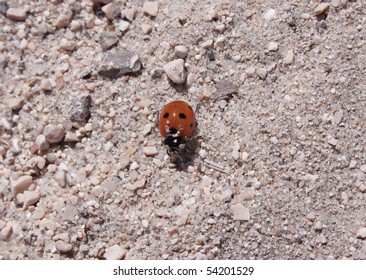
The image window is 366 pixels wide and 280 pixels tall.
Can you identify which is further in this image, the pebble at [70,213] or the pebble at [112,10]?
the pebble at [112,10]

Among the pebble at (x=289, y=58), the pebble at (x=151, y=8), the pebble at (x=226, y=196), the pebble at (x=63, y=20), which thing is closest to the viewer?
the pebble at (x=226, y=196)

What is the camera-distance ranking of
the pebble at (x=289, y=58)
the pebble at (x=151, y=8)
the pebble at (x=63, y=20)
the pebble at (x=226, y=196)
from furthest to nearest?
the pebble at (x=63, y=20), the pebble at (x=151, y=8), the pebble at (x=289, y=58), the pebble at (x=226, y=196)

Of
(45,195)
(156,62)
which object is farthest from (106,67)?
(45,195)

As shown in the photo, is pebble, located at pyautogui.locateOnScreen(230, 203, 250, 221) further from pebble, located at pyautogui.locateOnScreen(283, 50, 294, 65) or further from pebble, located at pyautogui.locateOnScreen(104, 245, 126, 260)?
pebble, located at pyautogui.locateOnScreen(283, 50, 294, 65)

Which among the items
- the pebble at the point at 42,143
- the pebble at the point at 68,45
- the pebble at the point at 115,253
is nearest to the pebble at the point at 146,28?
the pebble at the point at 68,45

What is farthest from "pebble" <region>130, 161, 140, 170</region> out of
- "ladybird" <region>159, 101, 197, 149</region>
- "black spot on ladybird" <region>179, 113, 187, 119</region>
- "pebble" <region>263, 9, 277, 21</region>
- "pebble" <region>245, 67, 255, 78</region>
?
"pebble" <region>263, 9, 277, 21</region>

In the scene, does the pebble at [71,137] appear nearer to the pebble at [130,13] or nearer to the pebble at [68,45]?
the pebble at [68,45]

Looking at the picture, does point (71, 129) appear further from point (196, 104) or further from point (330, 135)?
point (330, 135)

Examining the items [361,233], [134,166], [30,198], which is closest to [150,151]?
[134,166]
